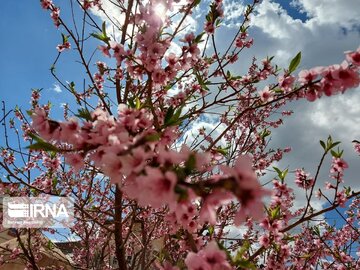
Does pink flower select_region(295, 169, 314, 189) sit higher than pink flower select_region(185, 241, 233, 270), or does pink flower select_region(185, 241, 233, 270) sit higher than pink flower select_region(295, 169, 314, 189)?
pink flower select_region(295, 169, 314, 189)

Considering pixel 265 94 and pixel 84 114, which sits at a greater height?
pixel 265 94

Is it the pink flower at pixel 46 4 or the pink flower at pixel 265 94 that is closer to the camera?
the pink flower at pixel 265 94

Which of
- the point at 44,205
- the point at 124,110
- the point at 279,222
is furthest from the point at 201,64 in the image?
the point at 44,205

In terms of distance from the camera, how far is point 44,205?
6.41m

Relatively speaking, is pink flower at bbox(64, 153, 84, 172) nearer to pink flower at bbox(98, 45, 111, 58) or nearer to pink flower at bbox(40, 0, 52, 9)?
pink flower at bbox(98, 45, 111, 58)

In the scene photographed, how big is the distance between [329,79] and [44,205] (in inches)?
230

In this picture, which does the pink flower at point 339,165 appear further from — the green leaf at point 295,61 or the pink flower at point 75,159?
the pink flower at point 75,159

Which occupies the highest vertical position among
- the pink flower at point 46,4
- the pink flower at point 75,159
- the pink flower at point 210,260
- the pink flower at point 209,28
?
the pink flower at point 46,4

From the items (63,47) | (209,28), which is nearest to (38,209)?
(63,47)

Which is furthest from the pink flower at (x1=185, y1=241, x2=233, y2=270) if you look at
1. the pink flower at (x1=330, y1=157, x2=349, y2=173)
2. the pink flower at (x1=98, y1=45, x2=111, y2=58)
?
the pink flower at (x1=330, y1=157, x2=349, y2=173)

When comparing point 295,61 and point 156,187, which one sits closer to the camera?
point 156,187

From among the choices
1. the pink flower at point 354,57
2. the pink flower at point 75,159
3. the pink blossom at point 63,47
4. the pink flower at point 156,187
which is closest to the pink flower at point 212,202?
the pink flower at point 156,187

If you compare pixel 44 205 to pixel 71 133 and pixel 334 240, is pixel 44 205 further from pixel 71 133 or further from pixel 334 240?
pixel 334 240

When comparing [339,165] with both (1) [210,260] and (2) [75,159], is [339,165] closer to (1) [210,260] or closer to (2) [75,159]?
(1) [210,260]
